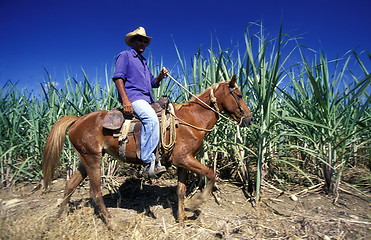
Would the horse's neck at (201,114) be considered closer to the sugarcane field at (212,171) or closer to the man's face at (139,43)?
the sugarcane field at (212,171)

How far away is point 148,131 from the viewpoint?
2.68 m

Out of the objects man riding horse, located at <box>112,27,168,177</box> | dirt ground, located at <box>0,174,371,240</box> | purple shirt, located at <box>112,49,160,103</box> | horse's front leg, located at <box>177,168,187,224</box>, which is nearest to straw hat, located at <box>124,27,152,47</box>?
man riding horse, located at <box>112,27,168,177</box>

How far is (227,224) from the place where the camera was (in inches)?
101

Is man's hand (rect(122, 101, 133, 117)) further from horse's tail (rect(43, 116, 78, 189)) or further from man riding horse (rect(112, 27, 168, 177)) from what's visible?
horse's tail (rect(43, 116, 78, 189))

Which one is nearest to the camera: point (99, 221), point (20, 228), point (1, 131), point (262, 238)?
point (262, 238)

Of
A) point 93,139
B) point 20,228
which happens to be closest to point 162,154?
point 93,139

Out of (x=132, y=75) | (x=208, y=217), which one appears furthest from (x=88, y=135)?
(x=208, y=217)

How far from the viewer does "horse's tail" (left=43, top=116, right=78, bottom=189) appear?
2.96 m

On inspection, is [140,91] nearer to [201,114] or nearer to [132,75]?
[132,75]

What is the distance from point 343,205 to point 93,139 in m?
3.32

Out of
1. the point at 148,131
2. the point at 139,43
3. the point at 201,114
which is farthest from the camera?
the point at 139,43

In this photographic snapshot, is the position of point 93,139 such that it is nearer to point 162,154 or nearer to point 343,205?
point 162,154

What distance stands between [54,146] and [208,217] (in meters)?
2.19

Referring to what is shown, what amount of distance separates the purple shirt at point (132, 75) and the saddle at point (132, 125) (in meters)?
0.25
